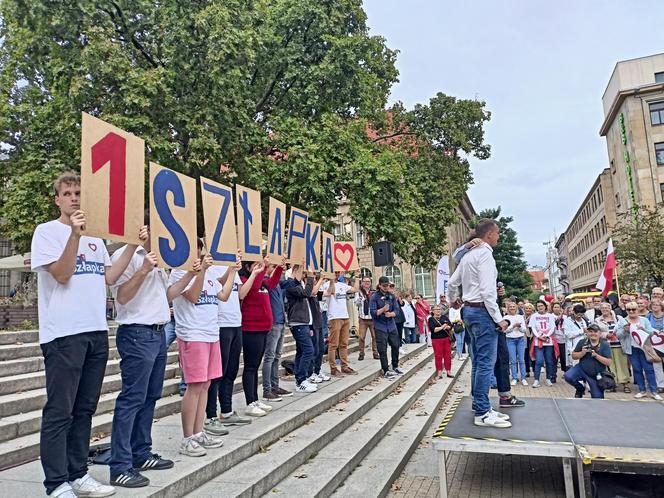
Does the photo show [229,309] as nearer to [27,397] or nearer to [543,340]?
[27,397]

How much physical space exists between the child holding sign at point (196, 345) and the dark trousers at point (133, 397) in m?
0.36

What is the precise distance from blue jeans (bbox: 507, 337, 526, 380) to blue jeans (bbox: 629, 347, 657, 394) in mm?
2272

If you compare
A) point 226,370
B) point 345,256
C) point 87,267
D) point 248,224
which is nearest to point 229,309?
point 226,370

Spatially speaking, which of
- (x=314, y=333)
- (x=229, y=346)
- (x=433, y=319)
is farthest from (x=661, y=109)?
(x=229, y=346)

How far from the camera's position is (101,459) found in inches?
158

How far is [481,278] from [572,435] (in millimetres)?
1674

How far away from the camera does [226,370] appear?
5.22 m

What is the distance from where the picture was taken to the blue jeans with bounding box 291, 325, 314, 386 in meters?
7.58

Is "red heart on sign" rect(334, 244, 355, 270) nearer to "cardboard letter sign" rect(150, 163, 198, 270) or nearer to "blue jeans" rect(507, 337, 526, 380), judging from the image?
"blue jeans" rect(507, 337, 526, 380)

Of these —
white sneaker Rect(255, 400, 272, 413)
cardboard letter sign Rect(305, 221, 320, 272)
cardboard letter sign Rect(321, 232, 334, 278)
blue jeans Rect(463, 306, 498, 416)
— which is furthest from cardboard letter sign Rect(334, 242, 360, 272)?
blue jeans Rect(463, 306, 498, 416)

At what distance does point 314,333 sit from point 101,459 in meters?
4.75

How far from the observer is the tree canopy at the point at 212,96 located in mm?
12766

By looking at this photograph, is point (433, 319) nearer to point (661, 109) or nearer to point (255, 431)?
point (255, 431)

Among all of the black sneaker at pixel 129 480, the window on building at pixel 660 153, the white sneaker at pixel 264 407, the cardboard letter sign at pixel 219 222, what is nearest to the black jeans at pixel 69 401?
the black sneaker at pixel 129 480
